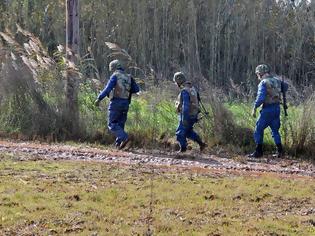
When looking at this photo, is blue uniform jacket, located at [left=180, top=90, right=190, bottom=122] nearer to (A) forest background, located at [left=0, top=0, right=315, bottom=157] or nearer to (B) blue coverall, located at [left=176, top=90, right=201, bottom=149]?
(B) blue coverall, located at [left=176, top=90, right=201, bottom=149]

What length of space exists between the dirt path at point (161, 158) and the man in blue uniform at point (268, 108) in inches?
14.6

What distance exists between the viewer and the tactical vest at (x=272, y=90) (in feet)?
42.8

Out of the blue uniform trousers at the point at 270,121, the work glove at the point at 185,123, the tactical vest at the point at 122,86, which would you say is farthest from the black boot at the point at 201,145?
the tactical vest at the point at 122,86

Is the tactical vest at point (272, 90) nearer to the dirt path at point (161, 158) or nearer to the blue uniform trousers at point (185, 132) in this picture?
the dirt path at point (161, 158)

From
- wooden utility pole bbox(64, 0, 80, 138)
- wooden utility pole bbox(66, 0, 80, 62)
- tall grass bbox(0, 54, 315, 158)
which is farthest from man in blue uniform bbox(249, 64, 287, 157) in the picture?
Answer: wooden utility pole bbox(66, 0, 80, 62)

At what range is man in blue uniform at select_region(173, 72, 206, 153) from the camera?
43.0 ft

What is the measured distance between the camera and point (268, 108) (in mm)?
13156

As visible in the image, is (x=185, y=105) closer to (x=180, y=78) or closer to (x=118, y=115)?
(x=180, y=78)

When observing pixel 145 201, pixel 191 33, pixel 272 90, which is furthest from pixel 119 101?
pixel 191 33

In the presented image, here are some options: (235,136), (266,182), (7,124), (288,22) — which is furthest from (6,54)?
(288,22)

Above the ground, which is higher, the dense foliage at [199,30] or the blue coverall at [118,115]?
the dense foliage at [199,30]

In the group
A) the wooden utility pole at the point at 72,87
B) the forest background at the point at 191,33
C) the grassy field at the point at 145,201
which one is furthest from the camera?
the forest background at the point at 191,33

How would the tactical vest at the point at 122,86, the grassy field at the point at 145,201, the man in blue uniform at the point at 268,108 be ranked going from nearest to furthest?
the grassy field at the point at 145,201, the man in blue uniform at the point at 268,108, the tactical vest at the point at 122,86

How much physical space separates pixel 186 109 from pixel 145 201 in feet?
16.6
